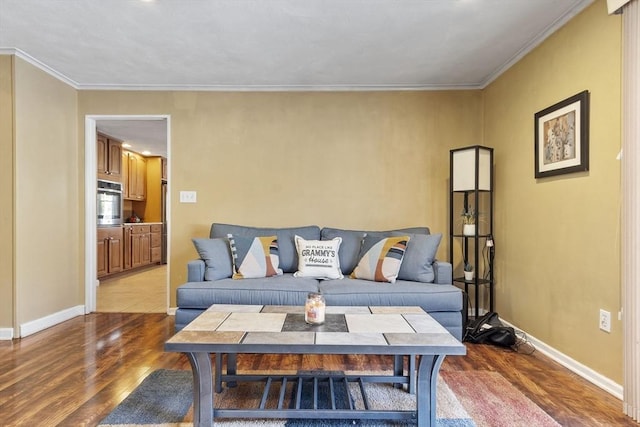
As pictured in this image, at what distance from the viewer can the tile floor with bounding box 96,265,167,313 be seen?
13.0 feet

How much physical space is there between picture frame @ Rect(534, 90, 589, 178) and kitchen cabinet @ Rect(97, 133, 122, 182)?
18.9ft

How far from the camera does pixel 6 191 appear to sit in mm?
2975

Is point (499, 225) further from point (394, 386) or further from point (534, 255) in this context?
point (394, 386)

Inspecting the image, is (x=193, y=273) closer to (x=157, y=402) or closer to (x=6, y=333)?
(x=157, y=402)

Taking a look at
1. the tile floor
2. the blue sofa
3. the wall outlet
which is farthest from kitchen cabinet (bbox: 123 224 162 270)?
the wall outlet

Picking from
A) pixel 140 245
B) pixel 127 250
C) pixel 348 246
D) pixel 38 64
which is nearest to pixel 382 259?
pixel 348 246

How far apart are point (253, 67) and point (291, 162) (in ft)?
3.19

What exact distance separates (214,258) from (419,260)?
1.65m

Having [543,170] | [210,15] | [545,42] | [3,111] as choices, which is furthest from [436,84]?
[3,111]

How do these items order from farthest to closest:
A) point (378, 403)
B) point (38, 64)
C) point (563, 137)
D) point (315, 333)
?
point (38, 64)
point (563, 137)
point (378, 403)
point (315, 333)

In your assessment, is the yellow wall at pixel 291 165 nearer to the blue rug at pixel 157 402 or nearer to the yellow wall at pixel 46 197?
the yellow wall at pixel 46 197

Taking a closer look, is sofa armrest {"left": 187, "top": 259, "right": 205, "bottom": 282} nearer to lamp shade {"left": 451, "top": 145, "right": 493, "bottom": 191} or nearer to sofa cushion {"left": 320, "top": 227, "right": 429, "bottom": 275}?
sofa cushion {"left": 320, "top": 227, "right": 429, "bottom": 275}

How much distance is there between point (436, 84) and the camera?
3.64 metres

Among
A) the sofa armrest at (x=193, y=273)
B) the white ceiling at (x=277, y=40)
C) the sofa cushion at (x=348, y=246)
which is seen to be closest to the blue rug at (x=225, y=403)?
the sofa armrest at (x=193, y=273)
